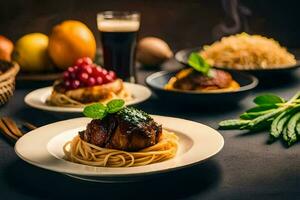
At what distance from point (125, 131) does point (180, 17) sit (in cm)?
210

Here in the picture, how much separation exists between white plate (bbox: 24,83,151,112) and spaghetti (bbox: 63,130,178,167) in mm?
435

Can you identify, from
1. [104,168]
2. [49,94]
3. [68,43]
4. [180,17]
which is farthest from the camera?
[180,17]

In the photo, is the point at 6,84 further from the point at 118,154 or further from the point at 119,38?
the point at 118,154

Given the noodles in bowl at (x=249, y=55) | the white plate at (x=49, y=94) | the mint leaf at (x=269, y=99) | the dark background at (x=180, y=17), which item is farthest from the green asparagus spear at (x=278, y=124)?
the dark background at (x=180, y=17)

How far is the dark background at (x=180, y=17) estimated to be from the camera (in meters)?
3.45

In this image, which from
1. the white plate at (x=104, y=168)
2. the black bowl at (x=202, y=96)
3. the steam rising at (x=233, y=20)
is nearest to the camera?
the white plate at (x=104, y=168)

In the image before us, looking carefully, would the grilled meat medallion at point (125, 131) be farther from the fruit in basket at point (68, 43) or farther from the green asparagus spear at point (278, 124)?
the fruit in basket at point (68, 43)

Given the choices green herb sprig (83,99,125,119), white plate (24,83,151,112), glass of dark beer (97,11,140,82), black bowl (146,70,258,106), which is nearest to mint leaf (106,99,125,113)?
green herb sprig (83,99,125,119)

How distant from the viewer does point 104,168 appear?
1466 millimetres

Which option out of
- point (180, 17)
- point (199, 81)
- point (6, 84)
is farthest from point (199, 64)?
point (180, 17)

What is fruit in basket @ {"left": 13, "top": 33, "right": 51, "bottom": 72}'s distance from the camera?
282 centimetres

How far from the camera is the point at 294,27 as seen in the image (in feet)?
11.7

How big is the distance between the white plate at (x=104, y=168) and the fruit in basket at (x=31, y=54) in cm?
101

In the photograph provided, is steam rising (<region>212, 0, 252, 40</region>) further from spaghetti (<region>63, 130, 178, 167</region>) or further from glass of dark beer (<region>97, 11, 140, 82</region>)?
spaghetti (<region>63, 130, 178, 167</region>)
